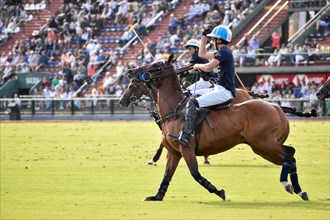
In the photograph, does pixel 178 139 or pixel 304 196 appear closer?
pixel 304 196

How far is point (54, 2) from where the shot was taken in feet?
207

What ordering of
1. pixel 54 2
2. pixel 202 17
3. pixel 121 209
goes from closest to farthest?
pixel 121 209 < pixel 202 17 < pixel 54 2

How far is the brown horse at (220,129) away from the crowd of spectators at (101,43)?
29.9 metres

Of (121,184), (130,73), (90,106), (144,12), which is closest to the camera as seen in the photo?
(130,73)

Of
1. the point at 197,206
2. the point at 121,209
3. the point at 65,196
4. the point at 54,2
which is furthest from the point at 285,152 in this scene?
the point at 54,2

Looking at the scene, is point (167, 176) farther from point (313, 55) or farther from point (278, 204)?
point (313, 55)

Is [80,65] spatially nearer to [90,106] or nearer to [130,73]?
[90,106]

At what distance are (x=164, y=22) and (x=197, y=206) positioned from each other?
132 ft

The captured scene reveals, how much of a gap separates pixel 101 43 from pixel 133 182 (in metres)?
37.2

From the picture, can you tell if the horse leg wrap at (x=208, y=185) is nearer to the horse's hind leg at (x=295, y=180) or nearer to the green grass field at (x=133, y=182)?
the green grass field at (x=133, y=182)

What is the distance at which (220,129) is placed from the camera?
16531 mm

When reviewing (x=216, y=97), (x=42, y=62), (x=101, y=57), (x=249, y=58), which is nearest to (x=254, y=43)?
(x=249, y=58)

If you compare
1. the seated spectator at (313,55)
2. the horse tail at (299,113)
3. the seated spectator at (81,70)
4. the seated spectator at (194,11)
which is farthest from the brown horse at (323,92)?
the seated spectator at (81,70)

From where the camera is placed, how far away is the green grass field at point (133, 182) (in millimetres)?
15180
